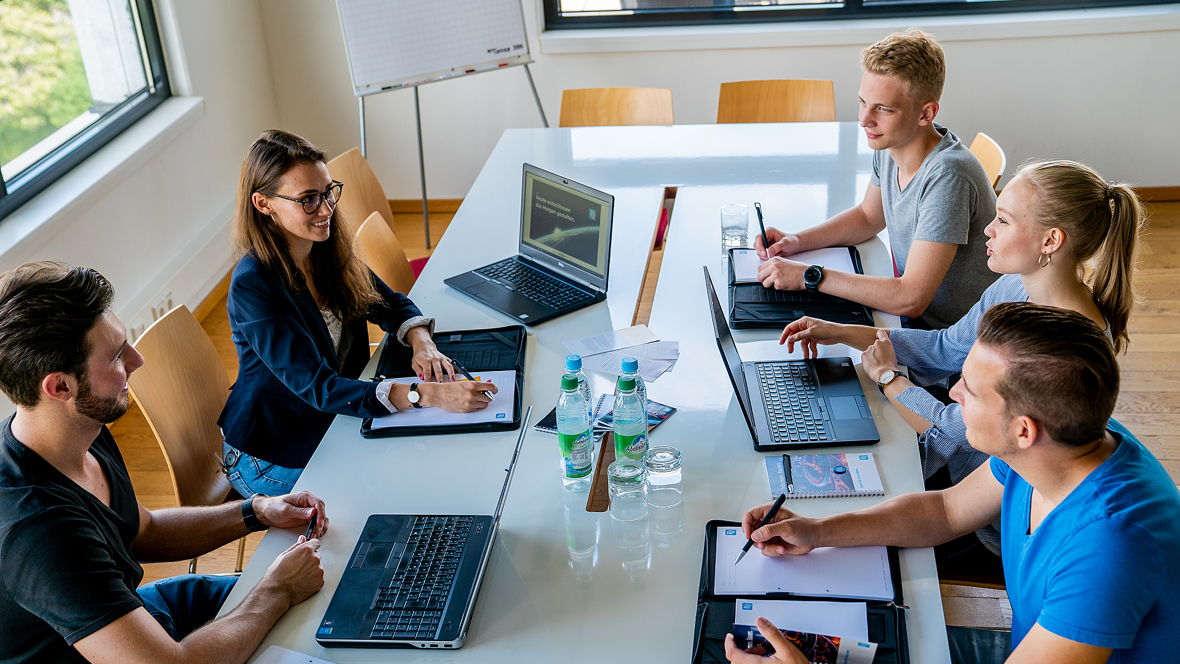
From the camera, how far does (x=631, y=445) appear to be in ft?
5.66

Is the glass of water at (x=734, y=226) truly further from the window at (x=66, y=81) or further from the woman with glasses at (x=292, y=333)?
the window at (x=66, y=81)

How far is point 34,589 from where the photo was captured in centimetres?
130

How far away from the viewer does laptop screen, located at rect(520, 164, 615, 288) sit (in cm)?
236

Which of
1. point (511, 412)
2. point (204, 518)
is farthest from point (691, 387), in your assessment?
point (204, 518)

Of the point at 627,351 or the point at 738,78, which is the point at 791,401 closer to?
the point at 627,351

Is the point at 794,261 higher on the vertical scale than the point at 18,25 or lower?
lower

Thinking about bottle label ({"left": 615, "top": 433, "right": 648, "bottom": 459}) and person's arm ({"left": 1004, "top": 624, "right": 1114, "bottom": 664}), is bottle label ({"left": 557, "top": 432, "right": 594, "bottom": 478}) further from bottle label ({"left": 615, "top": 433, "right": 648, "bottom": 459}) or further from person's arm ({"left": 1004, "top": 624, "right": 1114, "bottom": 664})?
person's arm ({"left": 1004, "top": 624, "right": 1114, "bottom": 664})

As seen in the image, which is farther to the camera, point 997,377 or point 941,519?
point 941,519

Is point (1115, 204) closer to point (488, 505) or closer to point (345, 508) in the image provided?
point (488, 505)

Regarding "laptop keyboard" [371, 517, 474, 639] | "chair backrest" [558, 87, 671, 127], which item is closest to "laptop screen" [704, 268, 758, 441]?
"laptop keyboard" [371, 517, 474, 639]

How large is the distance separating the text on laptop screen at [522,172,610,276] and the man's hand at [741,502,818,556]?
1020 millimetres

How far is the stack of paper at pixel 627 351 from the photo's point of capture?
2.13 meters

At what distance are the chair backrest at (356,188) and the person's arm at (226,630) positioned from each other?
1.90 m

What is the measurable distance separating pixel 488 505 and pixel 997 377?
935mm
